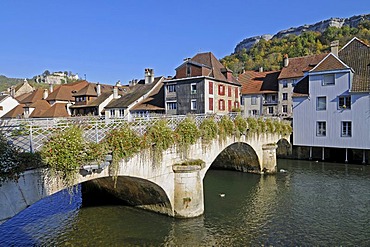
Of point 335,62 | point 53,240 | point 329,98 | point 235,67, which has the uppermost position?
point 235,67

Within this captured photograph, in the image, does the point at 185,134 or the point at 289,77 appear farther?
the point at 289,77

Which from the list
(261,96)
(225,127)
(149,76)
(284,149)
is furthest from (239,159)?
(149,76)

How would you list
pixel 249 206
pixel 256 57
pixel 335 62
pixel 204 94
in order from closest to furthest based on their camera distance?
1. pixel 249 206
2. pixel 335 62
3. pixel 204 94
4. pixel 256 57

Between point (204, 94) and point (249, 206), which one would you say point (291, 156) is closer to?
point (204, 94)

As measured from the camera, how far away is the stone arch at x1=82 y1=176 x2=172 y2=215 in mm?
11523

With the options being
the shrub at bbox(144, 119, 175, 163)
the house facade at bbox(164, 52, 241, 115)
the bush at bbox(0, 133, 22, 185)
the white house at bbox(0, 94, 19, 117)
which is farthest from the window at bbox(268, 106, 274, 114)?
the white house at bbox(0, 94, 19, 117)

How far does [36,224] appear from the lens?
11.5m

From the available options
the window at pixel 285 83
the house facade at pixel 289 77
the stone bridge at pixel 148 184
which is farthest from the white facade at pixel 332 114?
the window at pixel 285 83

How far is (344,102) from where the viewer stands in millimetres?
23516

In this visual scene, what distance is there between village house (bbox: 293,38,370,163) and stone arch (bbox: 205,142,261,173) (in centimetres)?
785

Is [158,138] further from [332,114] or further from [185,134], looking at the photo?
[332,114]

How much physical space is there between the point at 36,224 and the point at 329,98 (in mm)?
23403

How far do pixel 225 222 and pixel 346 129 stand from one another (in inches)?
686

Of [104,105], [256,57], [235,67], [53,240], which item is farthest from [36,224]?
[256,57]
